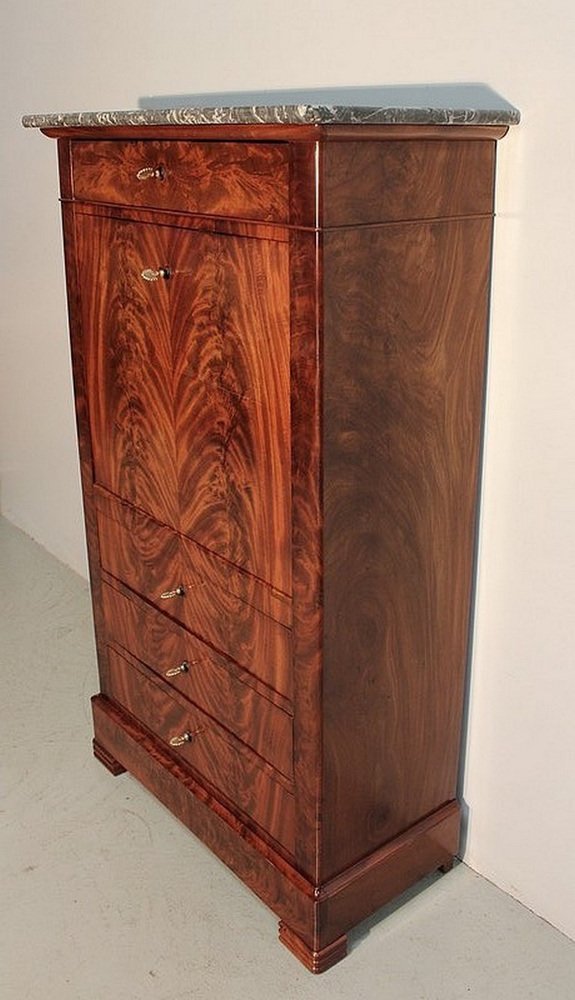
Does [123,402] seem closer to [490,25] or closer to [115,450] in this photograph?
[115,450]

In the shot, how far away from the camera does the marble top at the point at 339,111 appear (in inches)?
46.9

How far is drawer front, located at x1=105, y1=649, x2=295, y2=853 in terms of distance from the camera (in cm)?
162

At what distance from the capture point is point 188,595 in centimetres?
171

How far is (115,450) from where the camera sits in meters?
1.82

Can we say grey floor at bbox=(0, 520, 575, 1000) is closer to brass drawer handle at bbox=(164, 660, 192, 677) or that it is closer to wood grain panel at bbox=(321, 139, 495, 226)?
brass drawer handle at bbox=(164, 660, 192, 677)

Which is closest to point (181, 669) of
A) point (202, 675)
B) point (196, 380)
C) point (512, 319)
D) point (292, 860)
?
point (202, 675)

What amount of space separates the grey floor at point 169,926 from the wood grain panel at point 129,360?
0.62m

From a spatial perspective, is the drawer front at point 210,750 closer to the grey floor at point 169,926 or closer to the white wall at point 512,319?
the grey floor at point 169,926

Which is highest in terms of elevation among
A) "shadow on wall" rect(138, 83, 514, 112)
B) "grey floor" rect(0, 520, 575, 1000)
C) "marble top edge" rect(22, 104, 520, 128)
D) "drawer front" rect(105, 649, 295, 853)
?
"shadow on wall" rect(138, 83, 514, 112)

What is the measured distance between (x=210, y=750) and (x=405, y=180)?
3.20ft

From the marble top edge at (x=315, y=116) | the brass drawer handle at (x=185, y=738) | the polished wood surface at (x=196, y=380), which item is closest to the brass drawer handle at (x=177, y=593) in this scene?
the polished wood surface at (x=196, y=380)

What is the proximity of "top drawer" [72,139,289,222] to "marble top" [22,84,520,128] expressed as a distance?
0.15 ft

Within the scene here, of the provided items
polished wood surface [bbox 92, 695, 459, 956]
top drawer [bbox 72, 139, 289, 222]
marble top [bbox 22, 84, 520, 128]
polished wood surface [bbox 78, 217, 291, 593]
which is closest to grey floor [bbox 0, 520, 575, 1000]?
polished wood surface [bbox 92, 695, 459, 956]

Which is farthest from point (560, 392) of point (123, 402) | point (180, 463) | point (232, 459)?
point (123, 402)
